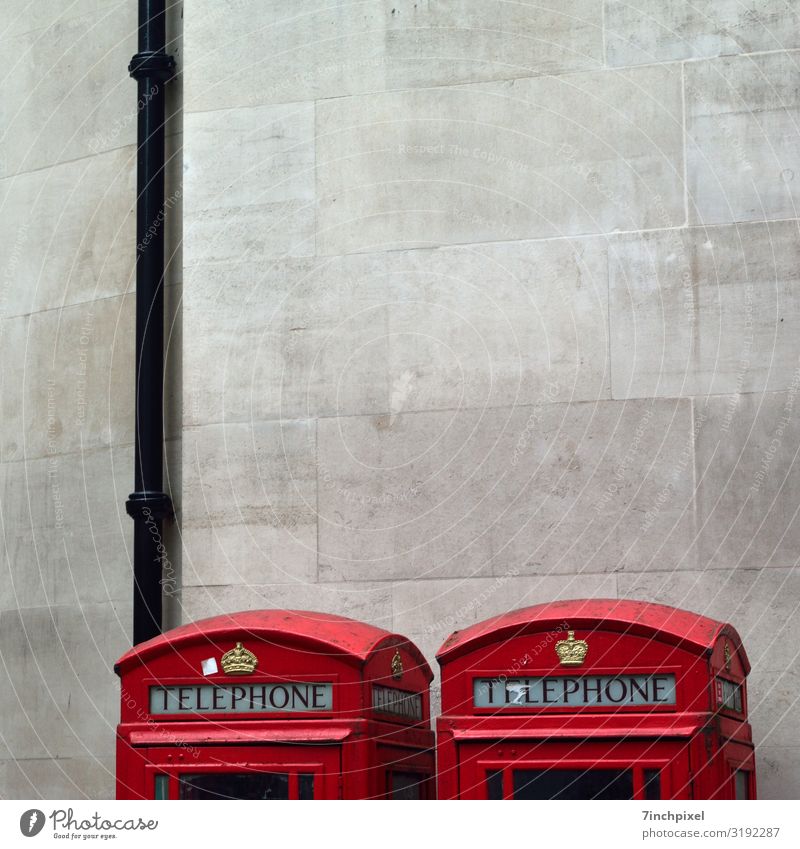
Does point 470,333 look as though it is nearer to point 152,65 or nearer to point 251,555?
point 251,555

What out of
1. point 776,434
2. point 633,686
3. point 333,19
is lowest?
point 633,686

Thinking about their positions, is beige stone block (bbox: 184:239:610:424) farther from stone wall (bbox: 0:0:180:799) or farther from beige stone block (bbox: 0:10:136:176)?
beige stone block (bbox: 0:10:136:176)

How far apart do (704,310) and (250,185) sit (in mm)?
3417

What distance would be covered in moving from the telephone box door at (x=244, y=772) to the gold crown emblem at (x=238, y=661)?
0.40m

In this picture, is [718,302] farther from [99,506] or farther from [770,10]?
[99,506]

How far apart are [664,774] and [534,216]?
435 cm

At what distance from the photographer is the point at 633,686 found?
731 centimetres

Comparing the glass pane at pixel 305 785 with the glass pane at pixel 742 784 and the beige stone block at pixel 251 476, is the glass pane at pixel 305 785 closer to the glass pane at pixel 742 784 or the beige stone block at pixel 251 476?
the glass pane at pixel 742 784

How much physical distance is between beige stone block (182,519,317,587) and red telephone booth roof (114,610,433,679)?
1.96 metres

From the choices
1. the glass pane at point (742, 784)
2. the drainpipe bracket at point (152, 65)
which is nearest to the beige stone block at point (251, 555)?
the glass pane at point (742, 784)

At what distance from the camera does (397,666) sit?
8234 mm

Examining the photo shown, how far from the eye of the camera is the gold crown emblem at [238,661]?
25.2 ft
